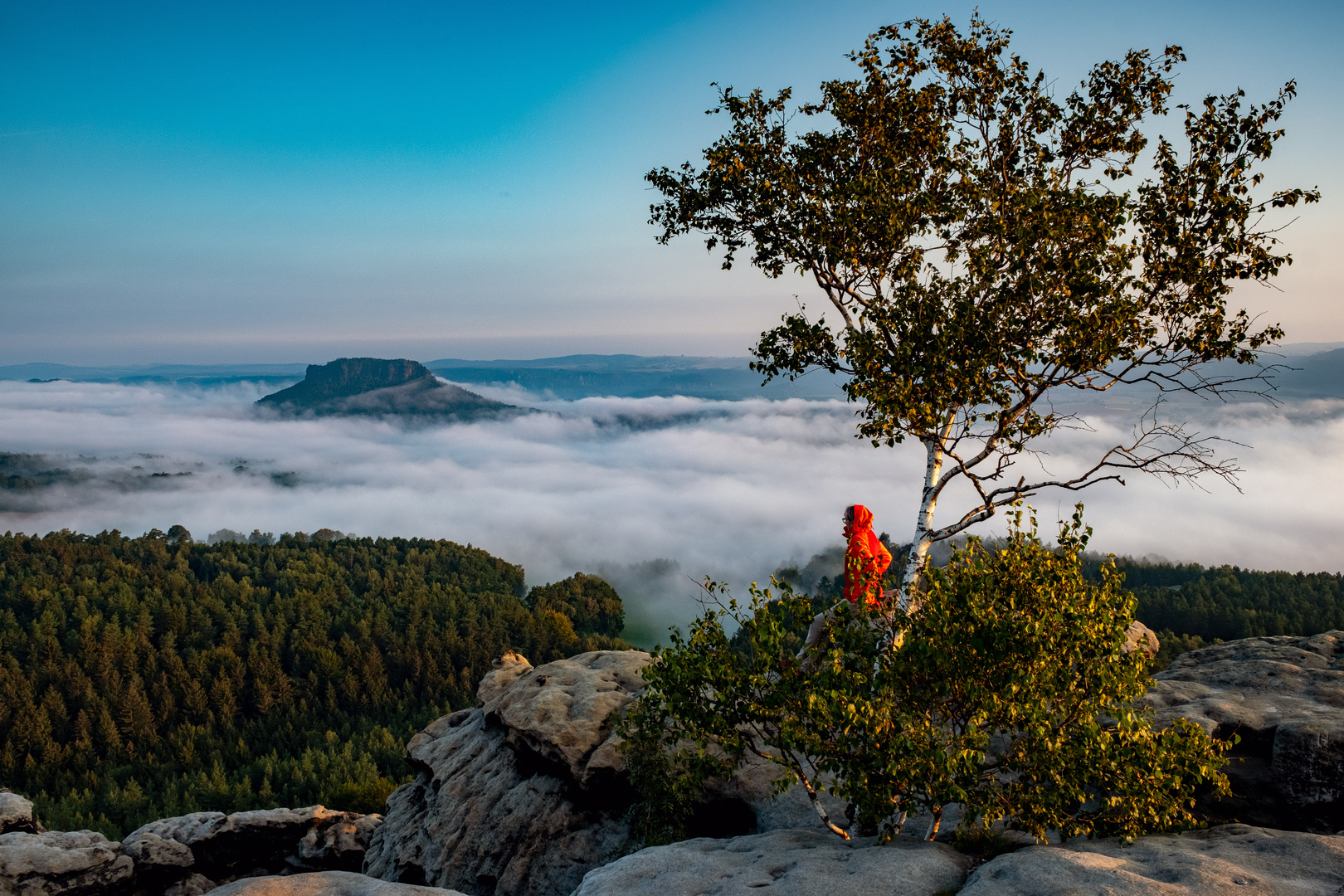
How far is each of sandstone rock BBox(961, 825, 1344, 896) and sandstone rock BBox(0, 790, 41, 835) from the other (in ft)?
112

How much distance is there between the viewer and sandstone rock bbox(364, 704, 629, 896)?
78.2ft

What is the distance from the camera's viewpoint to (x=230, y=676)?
12638 centimetres

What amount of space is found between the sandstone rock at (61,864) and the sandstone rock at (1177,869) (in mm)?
29351

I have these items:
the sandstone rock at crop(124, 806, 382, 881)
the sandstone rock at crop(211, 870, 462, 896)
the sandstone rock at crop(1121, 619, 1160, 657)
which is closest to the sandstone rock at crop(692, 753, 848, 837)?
the sandstone rock at crop(211, 870, 462, 896)

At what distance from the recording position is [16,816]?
27344 millimetres

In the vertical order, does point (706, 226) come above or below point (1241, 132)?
below

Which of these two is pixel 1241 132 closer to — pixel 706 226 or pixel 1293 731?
pixel 706 226

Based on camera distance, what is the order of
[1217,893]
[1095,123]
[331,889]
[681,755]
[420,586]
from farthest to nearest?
[420,586] → [681,755] → [1095,123] → [331,889] → [1217,893]

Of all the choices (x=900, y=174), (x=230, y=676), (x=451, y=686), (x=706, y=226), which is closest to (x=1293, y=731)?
(x=900, y=174)

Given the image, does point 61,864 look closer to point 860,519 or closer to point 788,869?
point 788,869

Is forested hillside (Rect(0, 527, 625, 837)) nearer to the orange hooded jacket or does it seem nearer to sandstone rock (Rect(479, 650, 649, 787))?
sandstone rock (Rect(479, 650, 649, 787))

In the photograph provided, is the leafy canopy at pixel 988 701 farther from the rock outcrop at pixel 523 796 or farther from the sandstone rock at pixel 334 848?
the sandstone rock at pixel 334 848

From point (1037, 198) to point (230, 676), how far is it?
486 feet

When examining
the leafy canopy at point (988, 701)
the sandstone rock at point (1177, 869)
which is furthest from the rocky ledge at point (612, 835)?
the leafy canopy at point (988, 701)
